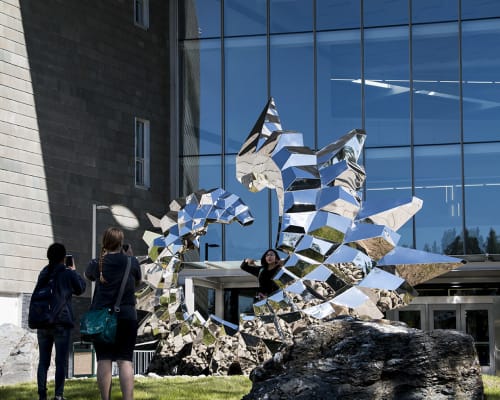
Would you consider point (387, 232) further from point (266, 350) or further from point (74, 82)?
point (74, 82)

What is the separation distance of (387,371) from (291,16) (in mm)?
22067

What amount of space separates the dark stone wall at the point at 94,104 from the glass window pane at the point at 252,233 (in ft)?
7.69

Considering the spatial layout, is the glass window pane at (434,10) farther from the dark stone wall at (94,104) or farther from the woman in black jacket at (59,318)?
the woman in black jacket at (59,318)

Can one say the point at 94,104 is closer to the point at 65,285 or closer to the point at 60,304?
the point at 65,285

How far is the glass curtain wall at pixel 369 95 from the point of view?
86.2ft

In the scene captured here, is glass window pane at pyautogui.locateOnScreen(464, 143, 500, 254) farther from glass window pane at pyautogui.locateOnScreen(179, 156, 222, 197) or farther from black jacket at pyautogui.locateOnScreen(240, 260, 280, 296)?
black jacket at pyautogui.locateOnScreen(240, 260, 280, 296)

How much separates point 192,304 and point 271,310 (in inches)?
565

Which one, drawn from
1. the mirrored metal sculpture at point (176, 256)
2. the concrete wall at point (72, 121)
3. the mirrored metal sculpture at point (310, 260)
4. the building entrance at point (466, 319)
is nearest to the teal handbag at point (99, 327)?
the mirrored metal sculpture at point (310, 260)

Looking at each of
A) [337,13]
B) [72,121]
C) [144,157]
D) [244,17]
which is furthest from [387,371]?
[244,17]

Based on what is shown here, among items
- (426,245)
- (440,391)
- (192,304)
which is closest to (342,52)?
(426,245)

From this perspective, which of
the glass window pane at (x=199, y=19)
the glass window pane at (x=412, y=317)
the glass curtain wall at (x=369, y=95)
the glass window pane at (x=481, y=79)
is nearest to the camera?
the glass curtain wall at (x=369, y=95)

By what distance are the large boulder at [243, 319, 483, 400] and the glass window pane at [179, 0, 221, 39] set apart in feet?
72.7

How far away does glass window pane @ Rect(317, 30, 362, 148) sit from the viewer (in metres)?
27.5

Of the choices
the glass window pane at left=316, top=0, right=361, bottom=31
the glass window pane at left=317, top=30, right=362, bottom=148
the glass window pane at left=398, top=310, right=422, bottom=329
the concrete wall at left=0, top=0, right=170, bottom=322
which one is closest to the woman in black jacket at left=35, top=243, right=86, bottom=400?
Result: the concrete wall at left=0, top=0, right=170, bottom=322
